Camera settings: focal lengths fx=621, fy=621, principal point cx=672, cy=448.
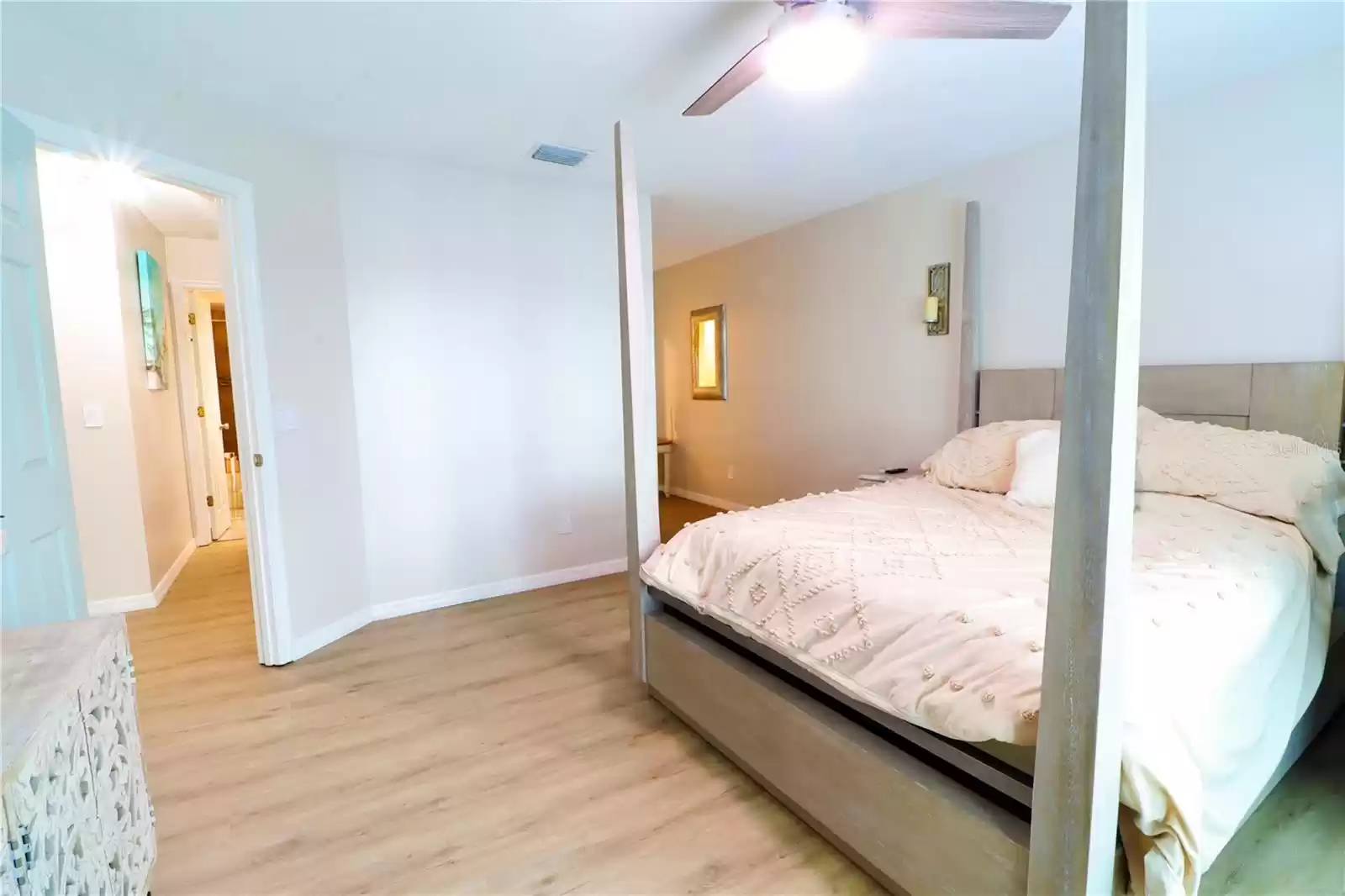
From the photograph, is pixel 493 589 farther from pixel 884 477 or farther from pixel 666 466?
pixel 666 466

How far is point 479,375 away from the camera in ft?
11.6

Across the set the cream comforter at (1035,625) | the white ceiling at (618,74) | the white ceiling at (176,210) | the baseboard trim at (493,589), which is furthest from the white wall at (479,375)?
the cream comforter at (1035,625)

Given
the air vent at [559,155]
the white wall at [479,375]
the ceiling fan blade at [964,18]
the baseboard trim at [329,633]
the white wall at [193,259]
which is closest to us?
the ceiling fan blade at [964,18]

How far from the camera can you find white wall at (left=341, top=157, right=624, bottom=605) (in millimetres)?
3240

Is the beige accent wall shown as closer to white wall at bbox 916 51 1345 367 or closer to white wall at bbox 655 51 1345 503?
white wall at bbox 655 51 1345 503

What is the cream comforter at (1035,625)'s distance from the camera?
1128mm

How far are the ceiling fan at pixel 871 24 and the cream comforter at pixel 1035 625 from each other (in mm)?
1432

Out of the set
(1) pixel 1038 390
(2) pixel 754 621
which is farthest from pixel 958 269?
(2) pixel 754 621

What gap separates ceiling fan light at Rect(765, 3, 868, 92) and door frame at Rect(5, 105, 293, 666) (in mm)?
2236

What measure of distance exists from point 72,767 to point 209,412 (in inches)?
204

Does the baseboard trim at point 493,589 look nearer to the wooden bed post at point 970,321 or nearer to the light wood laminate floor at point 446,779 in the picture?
the light wood laminate floor at point 446,779

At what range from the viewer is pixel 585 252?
3795 mm

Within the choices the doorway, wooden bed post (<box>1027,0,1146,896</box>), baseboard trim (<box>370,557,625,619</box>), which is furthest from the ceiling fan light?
the doorway

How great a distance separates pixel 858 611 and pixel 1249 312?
226cm
